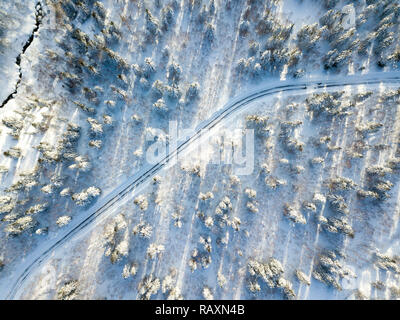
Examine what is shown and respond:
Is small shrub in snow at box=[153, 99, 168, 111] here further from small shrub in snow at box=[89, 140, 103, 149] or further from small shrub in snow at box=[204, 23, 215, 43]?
small shrub in snow at box=[204, 23, 215, 43]

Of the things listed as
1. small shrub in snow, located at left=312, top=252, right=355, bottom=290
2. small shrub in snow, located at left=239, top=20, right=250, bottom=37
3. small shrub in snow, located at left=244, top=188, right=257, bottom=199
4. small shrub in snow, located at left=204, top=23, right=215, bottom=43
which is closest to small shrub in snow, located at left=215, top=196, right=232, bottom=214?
small shrub in snow, located at left=244, top=188, right=257, bottom=199

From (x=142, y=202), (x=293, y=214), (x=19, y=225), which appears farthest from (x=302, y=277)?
(x=19, y=225)

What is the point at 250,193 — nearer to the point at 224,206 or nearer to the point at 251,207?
the point at 251,207

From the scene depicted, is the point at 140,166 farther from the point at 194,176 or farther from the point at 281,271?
the point at 281,271

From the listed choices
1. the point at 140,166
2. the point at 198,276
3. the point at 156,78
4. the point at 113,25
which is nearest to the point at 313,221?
the point at 198,276

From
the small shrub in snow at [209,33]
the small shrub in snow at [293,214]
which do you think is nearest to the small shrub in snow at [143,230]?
the small shrub in snow at [293,214]
